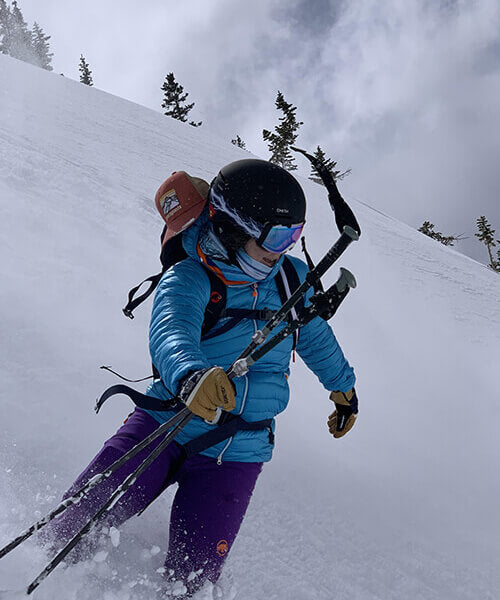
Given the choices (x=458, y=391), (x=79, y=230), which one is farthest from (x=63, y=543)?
(x=458, y=391)

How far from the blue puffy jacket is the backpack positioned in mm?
30

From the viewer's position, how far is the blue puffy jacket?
1.95 metres

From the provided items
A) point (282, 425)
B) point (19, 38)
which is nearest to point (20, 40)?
point (19, 38)

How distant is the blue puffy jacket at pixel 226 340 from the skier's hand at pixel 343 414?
18.1 inches

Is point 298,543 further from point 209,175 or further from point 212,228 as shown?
point 209,175

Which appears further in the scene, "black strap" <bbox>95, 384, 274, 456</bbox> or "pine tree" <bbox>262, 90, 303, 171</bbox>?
"pine tree" <bbox>262, 90, 303, 171</bbox>

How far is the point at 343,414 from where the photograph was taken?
270 cm

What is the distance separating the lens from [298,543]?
7.91ft

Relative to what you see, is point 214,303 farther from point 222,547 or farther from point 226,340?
point 222,547

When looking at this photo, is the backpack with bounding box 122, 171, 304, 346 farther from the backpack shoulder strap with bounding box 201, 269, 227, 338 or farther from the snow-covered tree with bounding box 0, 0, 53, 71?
the snow-covered tree with bounding box 0, 0, 53, 71

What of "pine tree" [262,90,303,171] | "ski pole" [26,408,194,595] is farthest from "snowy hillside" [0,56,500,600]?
"pine tree" [262,90,303,171]

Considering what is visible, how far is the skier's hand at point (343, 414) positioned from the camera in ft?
8.79

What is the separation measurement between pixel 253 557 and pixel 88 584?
807 millimetres

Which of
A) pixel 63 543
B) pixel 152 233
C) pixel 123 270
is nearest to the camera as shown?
pixel 63 543
